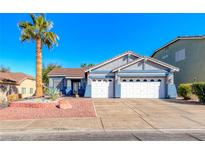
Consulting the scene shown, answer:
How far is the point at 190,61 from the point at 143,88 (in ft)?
24.3

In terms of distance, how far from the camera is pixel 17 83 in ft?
90.1

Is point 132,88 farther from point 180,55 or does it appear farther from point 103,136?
point 103,136

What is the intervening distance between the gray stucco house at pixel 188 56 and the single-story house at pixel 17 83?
73.4ft

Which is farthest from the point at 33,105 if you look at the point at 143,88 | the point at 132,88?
the point at 143,88

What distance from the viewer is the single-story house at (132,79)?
2191cm

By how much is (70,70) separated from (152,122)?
23.7 m

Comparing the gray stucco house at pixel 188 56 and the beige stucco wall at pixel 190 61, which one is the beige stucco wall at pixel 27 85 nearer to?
the gray stucco house at pixel 188 56

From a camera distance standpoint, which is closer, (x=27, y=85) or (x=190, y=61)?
(x=190, y=61)

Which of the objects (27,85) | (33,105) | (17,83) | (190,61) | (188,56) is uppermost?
(188,56)

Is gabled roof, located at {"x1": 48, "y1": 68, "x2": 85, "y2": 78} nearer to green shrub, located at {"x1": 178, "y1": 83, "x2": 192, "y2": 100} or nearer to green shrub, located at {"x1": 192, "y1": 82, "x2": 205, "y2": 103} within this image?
green shrub, located at {"x1": 178, "y1": 83, "x2": 192, "y2": 100}

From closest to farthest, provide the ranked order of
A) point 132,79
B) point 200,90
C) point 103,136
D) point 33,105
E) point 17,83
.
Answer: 1. point 103,136
2. point 33,105
3. point 200,90
4. point 132,79
5. point 17,83

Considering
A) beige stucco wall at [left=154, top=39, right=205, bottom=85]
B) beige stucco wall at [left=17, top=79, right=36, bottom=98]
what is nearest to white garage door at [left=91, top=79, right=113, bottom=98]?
beige stucco wall at [left=154, top=39, right=205, bottom=85]

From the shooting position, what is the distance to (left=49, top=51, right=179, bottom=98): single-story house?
862 inches
